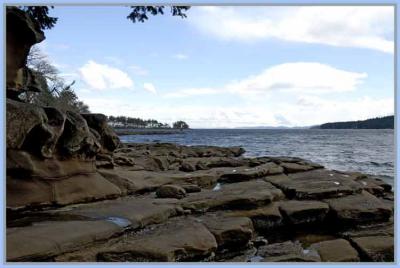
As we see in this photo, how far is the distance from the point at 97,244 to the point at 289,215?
378cm

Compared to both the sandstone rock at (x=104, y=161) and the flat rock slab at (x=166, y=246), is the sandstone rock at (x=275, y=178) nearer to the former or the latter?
the sandstone rock at (x=104, y=161)

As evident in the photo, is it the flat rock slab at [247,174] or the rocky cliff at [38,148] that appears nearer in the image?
the rocky cliff at [38,148]

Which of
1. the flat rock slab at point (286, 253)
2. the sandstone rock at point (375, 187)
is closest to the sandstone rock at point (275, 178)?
the sandstone rock at point (375, 187)

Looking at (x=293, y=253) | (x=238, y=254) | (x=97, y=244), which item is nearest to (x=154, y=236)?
(x=97, y=244)

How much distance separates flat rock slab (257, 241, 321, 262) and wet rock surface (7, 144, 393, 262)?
0.02 m

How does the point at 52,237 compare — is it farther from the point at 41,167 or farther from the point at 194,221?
the point at 41,167

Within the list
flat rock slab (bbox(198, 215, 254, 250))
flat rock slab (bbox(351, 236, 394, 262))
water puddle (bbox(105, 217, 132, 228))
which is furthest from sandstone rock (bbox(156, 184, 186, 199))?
flat rock slab (bbox(351, 236, 394, 262))

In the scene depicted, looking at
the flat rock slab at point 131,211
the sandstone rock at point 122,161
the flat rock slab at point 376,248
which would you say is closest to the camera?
the flat rock slab at point 376,248

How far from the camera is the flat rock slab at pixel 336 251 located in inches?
250

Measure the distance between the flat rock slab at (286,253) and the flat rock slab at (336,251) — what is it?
149 mm

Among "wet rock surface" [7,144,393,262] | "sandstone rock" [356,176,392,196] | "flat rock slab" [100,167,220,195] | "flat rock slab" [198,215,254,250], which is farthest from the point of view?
"sandstone rock" [356,176,392,196]

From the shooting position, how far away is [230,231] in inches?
267

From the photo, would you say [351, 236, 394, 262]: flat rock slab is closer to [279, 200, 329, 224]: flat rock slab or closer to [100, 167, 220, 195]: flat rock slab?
[279, 200, 329, 224]: flat rock slab

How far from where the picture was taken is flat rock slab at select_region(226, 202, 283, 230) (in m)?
7.99
